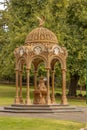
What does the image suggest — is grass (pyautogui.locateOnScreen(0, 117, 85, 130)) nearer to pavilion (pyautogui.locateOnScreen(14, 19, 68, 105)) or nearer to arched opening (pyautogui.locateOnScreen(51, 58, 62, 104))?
pavilion (pyautogui.locateOnScreen(14, 19, 68, 105))

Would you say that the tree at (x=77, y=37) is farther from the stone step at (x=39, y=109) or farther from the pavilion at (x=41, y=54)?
the stone step at (x=39, y=109)

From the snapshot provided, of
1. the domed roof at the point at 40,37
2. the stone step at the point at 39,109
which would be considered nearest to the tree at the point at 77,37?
the domed roof at the point at 40,37

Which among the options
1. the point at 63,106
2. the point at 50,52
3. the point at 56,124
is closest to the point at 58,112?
the point at 63,106

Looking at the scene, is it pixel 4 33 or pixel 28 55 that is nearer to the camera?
pixel 28 55

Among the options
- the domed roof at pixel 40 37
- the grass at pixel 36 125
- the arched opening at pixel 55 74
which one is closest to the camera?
the grass at pixel 36 125

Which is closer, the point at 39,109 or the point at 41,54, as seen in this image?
the point at 39,109

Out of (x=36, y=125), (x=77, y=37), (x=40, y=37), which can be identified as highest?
(x=77, y=37)

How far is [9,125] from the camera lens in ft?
58.3

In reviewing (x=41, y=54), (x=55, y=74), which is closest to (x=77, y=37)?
(x=55, y=74)

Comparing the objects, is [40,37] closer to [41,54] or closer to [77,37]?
[41,54]

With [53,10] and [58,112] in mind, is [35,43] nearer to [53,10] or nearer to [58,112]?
[58,112]

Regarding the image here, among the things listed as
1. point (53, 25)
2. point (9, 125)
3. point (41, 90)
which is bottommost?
point (9, 125)

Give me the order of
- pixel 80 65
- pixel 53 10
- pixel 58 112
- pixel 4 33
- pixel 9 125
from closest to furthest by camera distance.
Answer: pixel 9 125
pixel 58 112
pixel 80 65
pixel 53 10
pixel 4 33

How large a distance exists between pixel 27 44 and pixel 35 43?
29.3 inches
